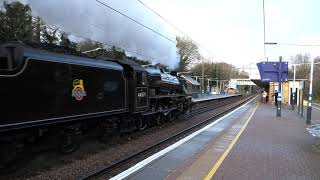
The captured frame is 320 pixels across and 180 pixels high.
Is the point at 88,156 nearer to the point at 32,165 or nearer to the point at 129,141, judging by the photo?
the point at 32,165

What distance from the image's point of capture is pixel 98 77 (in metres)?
12.9

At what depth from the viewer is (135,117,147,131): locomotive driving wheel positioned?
57.4ft

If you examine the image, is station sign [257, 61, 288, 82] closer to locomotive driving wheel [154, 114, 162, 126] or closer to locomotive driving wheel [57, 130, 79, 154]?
locomotive driving wheel [154, 114, 162, 126]

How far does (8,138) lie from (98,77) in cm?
432

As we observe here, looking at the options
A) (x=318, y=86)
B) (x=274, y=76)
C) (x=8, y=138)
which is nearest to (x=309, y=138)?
(x=8, y=138)

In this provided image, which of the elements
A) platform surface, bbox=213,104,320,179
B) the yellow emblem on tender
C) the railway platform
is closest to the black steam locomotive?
the yellow emblem on tender

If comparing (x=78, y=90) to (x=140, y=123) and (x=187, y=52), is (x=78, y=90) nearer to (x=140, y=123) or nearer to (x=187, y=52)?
(x=140, y=123)

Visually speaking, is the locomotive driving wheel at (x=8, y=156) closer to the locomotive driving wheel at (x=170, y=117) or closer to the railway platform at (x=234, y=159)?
the railway platform at (x=234, y=159)

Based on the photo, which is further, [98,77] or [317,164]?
[98,77]

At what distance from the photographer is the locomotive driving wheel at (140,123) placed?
17500 mm

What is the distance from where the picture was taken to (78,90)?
11.6 meters

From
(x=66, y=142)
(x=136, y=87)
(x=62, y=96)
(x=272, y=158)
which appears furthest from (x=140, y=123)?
(x=272, y=158)

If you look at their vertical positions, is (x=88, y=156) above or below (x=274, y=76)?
below

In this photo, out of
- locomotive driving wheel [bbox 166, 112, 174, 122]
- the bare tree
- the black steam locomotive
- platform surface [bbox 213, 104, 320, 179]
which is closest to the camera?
the black steam locomotive
